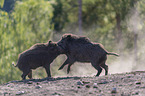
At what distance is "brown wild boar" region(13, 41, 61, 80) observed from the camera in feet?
27.7

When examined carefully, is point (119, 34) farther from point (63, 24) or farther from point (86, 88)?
point (86, 88)

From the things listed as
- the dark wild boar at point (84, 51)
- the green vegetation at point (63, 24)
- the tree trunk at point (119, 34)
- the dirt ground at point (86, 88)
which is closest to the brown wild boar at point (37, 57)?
the dark wild boar at point (84, 51)

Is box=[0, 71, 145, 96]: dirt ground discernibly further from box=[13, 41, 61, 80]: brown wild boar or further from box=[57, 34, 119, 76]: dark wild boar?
box=[57, 34, 119, 76]: dark wild boar

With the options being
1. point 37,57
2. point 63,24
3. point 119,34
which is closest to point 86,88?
point 37,57

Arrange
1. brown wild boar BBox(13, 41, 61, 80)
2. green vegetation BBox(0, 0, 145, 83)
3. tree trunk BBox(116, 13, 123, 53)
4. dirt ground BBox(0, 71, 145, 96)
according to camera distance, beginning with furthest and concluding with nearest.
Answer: tree trunk BBox(116, 13, 123, 53)
green vegetation BBox(0, 0, 145, 83)
brown wild boar BBox(13, 41, 61, 80)
dirt ground BBox(0, 71, 145, 96)

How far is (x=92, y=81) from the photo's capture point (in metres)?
6.75

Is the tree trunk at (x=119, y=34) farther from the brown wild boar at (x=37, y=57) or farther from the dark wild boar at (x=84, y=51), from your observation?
the brown wild boar at (x=37, y=57)

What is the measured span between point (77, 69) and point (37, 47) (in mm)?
9875

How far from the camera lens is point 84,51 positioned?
28.3ft

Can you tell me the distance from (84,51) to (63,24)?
15462mm

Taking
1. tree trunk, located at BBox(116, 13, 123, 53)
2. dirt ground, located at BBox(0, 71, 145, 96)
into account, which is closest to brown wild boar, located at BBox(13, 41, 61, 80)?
dirt ground, located at BBox(0, 71, 145, 96)

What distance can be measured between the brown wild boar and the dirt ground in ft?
4.61

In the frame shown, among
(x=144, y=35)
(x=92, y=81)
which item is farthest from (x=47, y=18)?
(x=92, y=81)

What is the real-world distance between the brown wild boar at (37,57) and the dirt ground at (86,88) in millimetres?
1404
